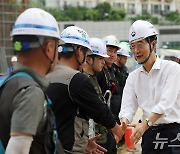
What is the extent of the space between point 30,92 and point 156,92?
78.4 inches

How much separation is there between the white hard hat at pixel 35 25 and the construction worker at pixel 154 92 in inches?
64.1

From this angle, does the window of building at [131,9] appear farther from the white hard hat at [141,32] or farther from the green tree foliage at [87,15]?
the white hard hat at [141,32]

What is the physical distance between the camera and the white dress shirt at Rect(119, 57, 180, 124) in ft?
A: 12.1

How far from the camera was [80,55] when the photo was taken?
342 cm

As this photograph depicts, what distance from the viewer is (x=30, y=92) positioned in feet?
6.95

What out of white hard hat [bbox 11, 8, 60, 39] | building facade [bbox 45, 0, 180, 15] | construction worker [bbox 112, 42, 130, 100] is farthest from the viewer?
building facade [bbox 45, 0, 180, 15]

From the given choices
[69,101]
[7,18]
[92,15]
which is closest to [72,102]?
[69,101]

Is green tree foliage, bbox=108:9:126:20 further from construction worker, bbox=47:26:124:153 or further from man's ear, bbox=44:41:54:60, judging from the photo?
man's ear, bbox=44:41:54:60

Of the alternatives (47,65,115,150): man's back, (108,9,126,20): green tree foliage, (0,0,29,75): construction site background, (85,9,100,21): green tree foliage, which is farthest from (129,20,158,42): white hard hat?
→ (85,9,100,21): green tree foliage

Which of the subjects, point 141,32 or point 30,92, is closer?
point 30,92

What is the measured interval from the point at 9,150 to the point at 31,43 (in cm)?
59

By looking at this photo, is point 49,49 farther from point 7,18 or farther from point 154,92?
point 7,18

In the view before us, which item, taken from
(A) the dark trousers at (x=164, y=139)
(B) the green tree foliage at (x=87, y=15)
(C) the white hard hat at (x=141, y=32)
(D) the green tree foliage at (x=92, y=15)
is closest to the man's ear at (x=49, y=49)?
(C) the white hard hat at (x=141, y=32)

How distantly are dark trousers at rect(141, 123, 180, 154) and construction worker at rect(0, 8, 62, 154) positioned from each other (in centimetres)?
174
